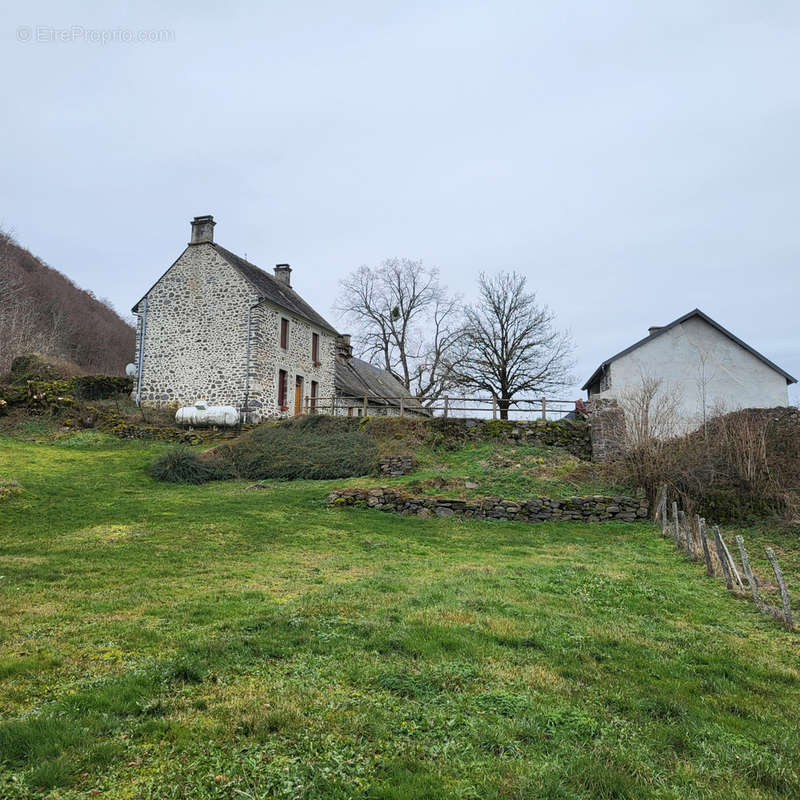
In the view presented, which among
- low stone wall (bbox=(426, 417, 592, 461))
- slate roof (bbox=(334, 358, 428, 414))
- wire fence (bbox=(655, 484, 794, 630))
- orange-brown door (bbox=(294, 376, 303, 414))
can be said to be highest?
slate roof (bbox=(334, 358, 428, 414))

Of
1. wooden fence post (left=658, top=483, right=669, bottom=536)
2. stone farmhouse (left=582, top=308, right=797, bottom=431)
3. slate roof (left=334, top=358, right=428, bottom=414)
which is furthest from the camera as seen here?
slate roof (left=334, top=358, right=428, bottom=414)

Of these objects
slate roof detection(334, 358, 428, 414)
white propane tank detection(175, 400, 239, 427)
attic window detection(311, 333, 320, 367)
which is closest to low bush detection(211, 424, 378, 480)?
white propane tank detection(175, 400, 239, 427)

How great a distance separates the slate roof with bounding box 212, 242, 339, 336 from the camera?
27469 mm

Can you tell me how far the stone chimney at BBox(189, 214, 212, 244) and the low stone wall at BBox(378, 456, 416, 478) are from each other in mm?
13655

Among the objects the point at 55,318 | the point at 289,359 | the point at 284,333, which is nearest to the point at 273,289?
the point at 284,333

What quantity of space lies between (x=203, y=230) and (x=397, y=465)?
14.6 m

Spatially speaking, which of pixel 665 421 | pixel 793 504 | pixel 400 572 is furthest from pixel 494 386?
pixel 400 572

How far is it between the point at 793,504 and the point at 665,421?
3948 millimetres

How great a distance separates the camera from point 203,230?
2758 centimetres

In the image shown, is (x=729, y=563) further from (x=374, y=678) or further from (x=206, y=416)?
(x=206, y=416)

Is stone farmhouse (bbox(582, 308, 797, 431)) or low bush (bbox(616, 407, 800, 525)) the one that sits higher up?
stone farmhouse (bbox(582, 308, 797, 431))

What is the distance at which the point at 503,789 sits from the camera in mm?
3467

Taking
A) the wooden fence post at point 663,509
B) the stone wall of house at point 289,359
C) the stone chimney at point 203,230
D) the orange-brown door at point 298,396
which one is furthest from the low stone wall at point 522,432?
the stone chimney at point 203,230

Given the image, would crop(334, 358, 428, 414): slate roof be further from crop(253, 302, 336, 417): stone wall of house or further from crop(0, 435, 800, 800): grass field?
crop(0, 435, 800, 800): grass field
